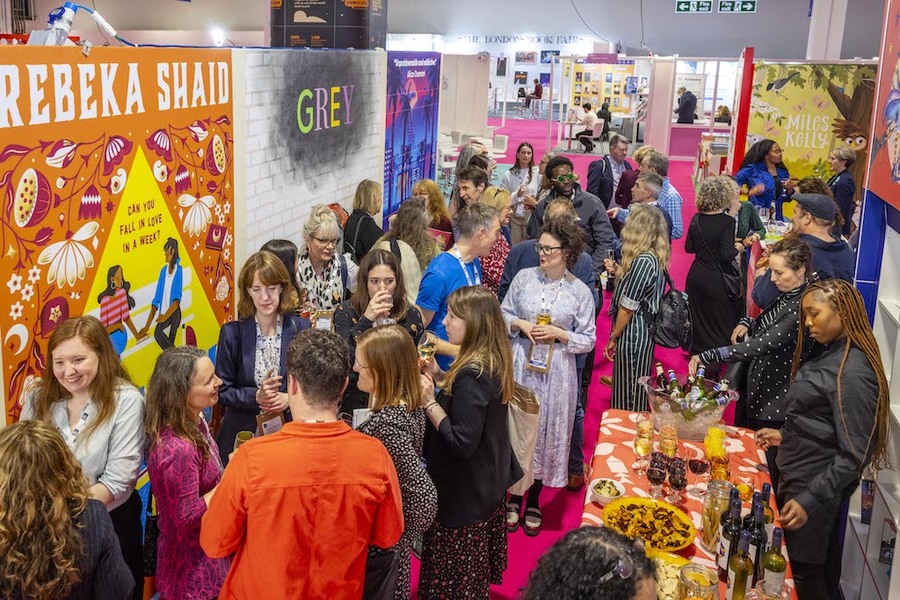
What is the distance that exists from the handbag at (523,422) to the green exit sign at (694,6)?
2183cm

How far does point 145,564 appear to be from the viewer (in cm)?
277

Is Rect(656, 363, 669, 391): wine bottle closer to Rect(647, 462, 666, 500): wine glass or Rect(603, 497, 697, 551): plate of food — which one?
Rect(647, 462, 666, 500): wine glass

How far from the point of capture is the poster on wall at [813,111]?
9312 millimetres

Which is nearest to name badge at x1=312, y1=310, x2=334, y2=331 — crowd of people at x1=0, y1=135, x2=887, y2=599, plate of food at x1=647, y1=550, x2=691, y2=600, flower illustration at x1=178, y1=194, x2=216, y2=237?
crowd of people at x1=0, y1=135, x2=887, y2=599

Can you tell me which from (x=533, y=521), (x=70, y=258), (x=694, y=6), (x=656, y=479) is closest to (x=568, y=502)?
(x=533, y=521)

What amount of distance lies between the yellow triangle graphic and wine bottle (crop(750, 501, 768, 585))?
255 centimetres

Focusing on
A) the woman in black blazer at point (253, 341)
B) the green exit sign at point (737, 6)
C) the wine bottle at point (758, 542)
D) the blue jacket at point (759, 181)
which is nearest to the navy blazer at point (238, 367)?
the woman in black blazer at point (253, 341)

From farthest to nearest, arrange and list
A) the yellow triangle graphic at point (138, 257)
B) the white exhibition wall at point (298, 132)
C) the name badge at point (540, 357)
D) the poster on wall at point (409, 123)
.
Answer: the poster on wall at point (409, 123), the white exhibition wall at point (298, 132), the name badge at point (540, 357), the yellow triangle graphic at point (138, 257)

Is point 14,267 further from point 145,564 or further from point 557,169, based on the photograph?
point 557,169

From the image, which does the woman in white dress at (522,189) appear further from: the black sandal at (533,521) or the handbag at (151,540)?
the handbag at (151,540)

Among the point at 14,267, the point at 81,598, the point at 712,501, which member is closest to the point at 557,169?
the point at 712,501

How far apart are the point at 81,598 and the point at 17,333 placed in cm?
113

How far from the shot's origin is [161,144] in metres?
3.61

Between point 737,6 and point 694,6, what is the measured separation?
3.92ft
